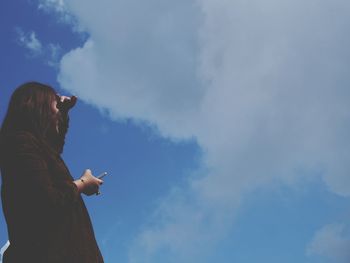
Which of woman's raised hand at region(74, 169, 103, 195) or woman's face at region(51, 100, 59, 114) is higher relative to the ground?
woman's face at region(51, 100, 59, 114)

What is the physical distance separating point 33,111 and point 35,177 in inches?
27.6

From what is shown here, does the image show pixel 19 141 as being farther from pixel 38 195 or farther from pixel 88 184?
pixel 88 184

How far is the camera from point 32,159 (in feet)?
12.3

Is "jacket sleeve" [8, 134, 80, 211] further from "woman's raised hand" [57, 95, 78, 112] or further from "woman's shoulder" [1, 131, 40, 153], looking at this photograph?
"woman's raised hand" [57, 95, 78, 112]

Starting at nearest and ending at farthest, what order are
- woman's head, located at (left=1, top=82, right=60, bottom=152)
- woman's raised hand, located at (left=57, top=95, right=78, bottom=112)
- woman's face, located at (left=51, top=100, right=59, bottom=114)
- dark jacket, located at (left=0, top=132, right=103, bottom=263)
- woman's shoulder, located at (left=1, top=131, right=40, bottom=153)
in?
dark jacket, located at (left=0, top=132, right=103, bottom=263), woman's shoulder, located at (left=1, top=131, right=40, bottom=153), woman's head, located at (left=1, top=82, right=60, bottom=152), woman's face, located at (left=51, top=100, right=59, bottom=114), woman's raised hand, located at (left=57, top=95, right=78, bottom=112)

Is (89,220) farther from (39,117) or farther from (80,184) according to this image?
(39,117)

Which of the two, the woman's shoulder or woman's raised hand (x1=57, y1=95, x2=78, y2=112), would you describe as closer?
the woman's shoulder

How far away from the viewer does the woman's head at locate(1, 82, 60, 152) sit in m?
4.05

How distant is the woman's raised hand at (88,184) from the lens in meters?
4.06

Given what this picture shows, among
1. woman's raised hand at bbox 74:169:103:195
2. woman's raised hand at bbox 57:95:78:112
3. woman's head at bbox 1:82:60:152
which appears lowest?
woman's raised hand at bbox 74:169:103:195

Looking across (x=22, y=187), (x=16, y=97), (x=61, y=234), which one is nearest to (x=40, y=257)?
(x=61, y=234)

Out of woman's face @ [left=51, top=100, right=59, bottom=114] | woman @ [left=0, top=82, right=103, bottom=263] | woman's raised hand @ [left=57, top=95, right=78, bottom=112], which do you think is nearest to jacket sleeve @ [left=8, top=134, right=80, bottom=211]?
woman @ [left=0, top=82, right=103, bottom=263]

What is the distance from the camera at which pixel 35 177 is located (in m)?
3.68

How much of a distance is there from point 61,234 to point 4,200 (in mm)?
598
